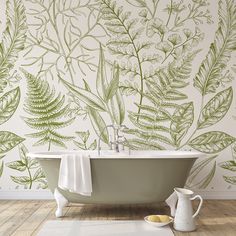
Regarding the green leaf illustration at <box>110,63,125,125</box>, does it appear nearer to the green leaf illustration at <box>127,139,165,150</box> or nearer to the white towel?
the green leaf illustration at <box>127,139,165,150</box>

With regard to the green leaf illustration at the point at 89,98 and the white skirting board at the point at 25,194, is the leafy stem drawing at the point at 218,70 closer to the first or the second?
the green leaf illustration at the point at 89,98

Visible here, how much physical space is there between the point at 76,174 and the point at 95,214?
20.0 inches

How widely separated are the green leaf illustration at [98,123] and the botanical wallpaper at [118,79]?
0.01 metres

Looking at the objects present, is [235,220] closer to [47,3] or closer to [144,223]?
[144,223]

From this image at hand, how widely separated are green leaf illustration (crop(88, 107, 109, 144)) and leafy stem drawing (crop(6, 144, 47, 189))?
0.82 m

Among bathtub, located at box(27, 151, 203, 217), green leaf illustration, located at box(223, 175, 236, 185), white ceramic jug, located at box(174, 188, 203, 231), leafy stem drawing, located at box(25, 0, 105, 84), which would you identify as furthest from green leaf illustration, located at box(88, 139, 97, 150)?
green leaf illustration, located at box(223, 175, 236, 185)

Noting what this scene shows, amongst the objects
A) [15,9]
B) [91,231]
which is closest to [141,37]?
[15,9]

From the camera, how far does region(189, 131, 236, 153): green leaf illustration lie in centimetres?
427

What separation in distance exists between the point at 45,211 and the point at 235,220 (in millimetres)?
1846

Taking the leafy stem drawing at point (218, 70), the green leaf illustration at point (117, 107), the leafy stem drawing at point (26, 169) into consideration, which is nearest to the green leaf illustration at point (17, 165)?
the leafy stem drawing at point (26, 169)

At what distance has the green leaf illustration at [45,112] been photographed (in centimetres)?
428

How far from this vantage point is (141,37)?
14.1 feet

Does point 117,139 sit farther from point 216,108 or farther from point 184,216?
point 184,216

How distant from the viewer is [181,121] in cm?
429
